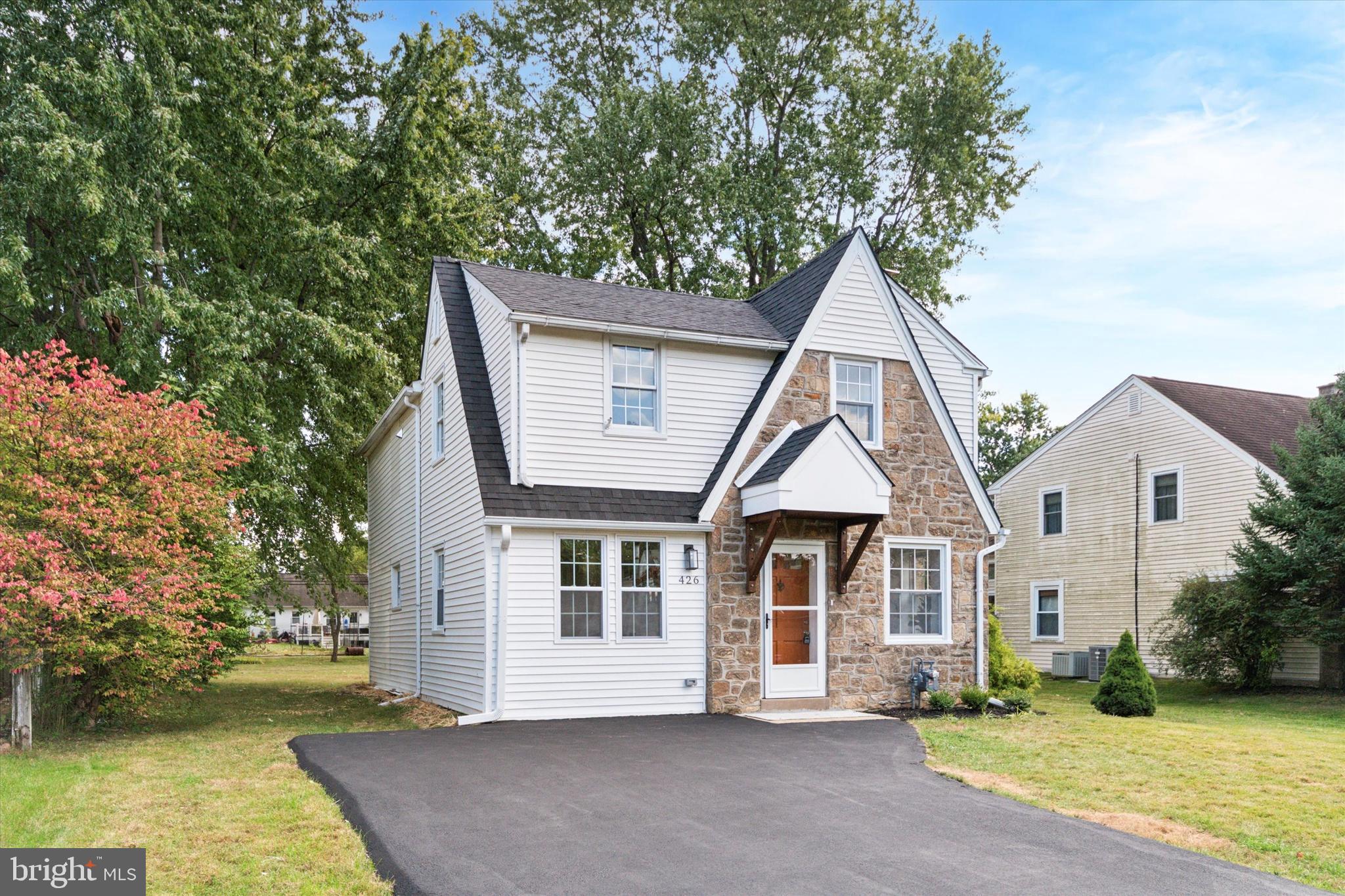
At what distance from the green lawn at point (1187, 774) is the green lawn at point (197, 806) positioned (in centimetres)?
572

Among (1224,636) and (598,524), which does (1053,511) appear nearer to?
(1224,636)

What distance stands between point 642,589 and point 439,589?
4378mm

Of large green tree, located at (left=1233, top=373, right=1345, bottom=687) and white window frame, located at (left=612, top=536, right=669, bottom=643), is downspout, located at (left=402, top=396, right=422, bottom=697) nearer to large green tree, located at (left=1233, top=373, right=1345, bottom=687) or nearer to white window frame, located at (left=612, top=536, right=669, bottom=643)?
white window frame, located at (left=612, top=536, right=669, bottom=643)

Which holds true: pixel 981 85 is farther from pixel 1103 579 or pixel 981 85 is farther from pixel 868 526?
pixel 868 526

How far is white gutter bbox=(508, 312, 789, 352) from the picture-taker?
13742mm

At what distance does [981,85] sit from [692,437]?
63.0 feet

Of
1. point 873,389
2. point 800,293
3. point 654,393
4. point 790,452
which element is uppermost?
point 800,293

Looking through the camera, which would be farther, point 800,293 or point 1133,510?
point 1133,510

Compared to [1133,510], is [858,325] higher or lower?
higher

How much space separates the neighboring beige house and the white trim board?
4 centimetres

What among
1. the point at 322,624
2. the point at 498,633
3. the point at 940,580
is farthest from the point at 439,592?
the point at 322,624

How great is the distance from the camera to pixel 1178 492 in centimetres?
2436

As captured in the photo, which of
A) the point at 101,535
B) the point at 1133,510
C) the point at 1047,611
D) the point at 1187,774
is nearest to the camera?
the point at 1187,774

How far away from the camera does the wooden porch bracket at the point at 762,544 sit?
45.1 ft
